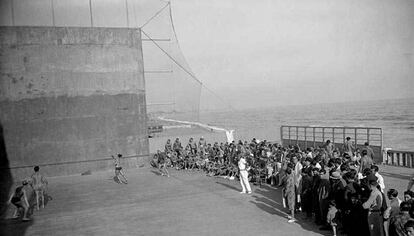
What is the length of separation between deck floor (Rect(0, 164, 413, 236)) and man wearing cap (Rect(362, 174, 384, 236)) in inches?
54.4

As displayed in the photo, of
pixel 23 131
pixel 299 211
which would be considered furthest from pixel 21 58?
pixel 299 211

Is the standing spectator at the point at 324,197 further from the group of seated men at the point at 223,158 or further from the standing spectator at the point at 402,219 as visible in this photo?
the group of seated men at the point at 223,158

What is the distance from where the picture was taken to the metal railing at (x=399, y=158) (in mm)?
15462

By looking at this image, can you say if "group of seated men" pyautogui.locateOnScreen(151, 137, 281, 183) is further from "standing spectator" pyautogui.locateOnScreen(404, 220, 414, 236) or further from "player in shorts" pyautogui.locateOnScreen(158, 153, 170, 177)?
"standing spectator" pyautogui.locateOnScreen(404, 220, 414, 236)

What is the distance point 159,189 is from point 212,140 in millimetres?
11539

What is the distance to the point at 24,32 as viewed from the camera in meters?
18.3

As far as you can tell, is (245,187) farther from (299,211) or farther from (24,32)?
(24,32)

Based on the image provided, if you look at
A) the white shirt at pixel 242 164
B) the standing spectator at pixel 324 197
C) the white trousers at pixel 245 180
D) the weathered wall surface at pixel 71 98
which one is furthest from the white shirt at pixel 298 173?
the weathered wall surface at pixel 71 98

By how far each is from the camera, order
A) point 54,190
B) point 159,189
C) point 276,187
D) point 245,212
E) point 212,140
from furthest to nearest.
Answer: point 212,140, point 54,190, point 159,189, point 276,187, point 245,212

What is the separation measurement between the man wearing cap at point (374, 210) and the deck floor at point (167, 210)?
138 centimetres

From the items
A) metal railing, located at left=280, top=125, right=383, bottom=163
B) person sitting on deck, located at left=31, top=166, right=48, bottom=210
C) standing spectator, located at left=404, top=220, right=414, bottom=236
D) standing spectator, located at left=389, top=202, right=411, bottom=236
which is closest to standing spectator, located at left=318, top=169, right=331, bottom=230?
standing spectator, located at left=389, top=202, right=411, bottom=236

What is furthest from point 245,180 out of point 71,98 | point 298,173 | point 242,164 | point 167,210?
point 71,98

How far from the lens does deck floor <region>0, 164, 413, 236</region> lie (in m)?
8.92

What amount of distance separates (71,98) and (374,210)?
16.3 m
